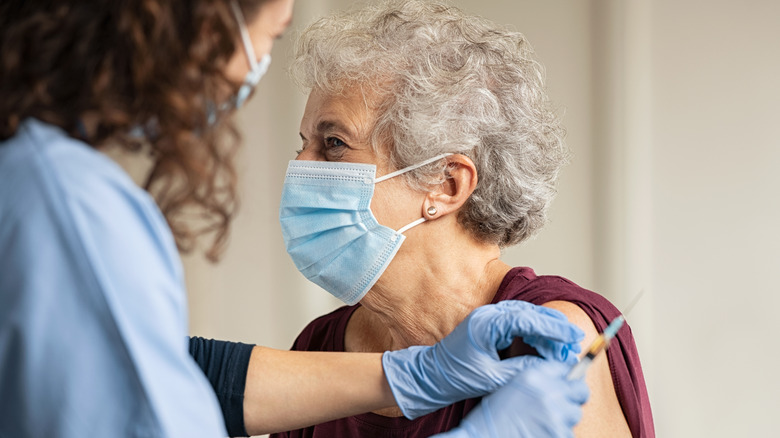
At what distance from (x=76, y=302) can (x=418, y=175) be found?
2.74 ft

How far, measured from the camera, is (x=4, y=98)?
2.60 ft

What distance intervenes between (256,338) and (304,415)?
68.2 inches

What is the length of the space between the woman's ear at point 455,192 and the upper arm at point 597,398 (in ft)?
0.90

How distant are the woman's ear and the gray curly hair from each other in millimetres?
20

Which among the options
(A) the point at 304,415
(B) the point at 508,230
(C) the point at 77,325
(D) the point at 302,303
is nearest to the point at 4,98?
(C) the point at 77,325

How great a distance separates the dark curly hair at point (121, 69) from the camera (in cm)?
79

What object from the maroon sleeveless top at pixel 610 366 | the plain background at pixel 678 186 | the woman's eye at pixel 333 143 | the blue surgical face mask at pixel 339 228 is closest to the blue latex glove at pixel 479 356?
the maroon sleeveless top at pixel 610 366

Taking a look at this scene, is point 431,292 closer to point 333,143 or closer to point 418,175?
point 418,175

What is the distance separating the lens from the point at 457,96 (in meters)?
1.46

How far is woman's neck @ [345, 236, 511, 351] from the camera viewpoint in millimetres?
1475

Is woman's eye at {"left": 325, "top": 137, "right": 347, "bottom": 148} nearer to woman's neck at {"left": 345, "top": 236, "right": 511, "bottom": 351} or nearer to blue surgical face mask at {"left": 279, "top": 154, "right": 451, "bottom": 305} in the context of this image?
blue surgical face mask at {"left": 279, "top": 154, "right": 451, "bottom": 305}

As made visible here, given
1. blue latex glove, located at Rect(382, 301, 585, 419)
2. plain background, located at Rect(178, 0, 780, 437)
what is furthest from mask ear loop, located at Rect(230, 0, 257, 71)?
plain background, located at Rect(178, 0, 780, 437)

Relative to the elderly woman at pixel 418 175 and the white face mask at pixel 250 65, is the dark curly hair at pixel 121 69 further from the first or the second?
the elderly woman at pixel 418 175

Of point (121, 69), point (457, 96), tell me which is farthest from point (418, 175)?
point (121, 69)
